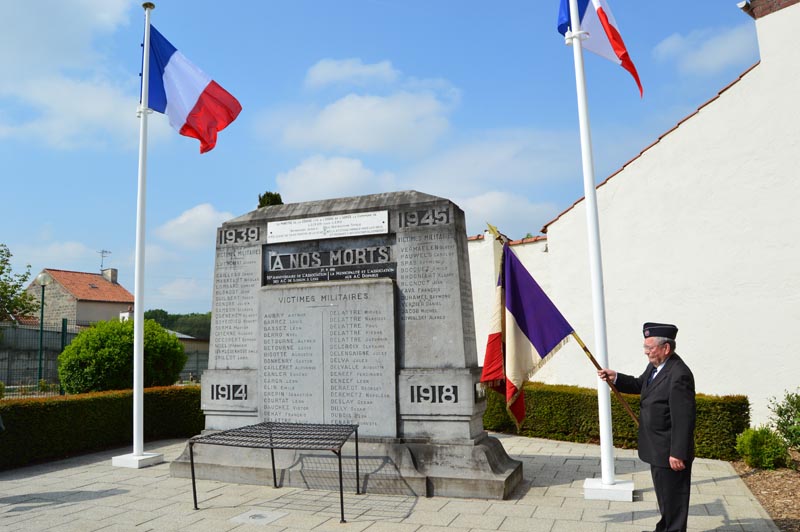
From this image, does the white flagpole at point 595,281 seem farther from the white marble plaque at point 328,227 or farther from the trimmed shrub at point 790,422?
the trimmed shrub at point 790,422

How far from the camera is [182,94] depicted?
384 inches

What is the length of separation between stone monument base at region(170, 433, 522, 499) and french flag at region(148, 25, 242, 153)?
5300 mm

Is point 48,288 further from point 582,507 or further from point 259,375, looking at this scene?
point 582,507

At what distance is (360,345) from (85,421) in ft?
19.9

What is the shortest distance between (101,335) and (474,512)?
9.39m

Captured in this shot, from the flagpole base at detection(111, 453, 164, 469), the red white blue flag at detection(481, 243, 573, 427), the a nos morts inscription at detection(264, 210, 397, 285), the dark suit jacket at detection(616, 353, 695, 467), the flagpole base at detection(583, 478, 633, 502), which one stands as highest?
the a nos morts inscription at detection(264, 210, 397, 285)

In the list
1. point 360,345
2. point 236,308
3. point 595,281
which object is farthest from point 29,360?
point 595,281

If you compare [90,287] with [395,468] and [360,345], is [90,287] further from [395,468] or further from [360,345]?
[395,468]

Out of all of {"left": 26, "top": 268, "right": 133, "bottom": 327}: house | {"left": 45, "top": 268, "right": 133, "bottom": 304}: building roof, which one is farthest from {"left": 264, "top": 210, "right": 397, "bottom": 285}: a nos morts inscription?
{"left": 45, "top": 268, "right": 133, "bottom": 304}: building roof

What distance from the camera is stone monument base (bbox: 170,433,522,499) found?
6.80 meters

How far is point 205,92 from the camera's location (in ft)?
32.1

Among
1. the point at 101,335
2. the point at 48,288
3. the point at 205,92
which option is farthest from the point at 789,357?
the point at 48,288

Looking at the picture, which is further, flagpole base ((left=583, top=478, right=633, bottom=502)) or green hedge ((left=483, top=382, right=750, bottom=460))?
green hedge ((left=483, top=382, right=750, bottom=460))

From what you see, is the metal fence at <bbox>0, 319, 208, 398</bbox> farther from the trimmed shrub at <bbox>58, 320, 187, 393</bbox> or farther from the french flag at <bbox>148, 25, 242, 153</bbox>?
the french flag at <bbox>148, 25, 242, 153</bbox>
